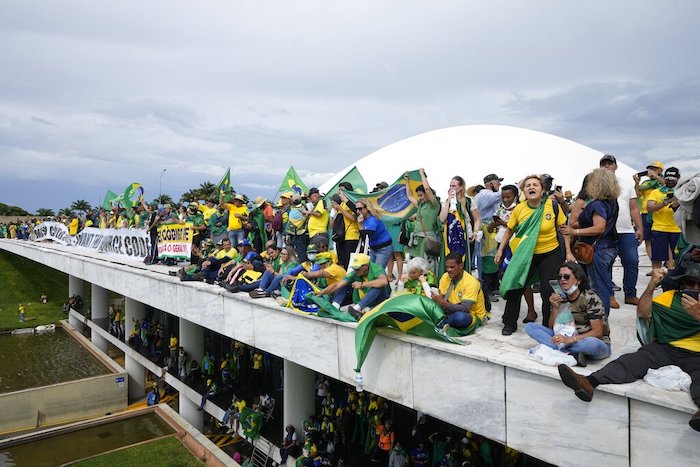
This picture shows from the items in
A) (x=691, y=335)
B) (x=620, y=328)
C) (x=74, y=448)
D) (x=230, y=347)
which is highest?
(x=691, y=335)

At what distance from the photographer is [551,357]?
3.87 m

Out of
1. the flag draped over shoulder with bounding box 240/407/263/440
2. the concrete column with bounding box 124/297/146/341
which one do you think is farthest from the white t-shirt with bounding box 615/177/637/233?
the concrete column with bounding box 124/297/146/341

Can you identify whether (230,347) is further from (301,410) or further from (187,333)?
(301,410)

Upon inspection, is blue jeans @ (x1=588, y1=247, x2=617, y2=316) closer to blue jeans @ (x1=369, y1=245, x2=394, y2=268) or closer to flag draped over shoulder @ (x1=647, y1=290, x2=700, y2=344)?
flag draped over shoulder @ (x1=647, y1=290, x2=700, y2=344)

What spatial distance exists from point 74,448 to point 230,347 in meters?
5.31

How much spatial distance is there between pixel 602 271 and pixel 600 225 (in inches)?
28.1

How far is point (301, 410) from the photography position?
9406 mm

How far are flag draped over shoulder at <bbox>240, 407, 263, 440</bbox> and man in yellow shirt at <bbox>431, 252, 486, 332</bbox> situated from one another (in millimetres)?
6800

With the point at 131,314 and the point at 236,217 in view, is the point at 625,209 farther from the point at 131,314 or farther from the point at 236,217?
the point at 131,314

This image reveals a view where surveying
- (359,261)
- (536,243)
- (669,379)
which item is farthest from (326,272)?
(669,379)

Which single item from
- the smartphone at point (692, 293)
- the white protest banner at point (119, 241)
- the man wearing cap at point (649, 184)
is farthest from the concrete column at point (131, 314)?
the smartphone at point (692, 293)

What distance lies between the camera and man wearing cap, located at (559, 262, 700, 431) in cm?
330

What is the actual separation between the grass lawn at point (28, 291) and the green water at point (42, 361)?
9.25 ft

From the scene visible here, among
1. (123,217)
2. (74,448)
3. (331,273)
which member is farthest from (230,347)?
(331,273)
